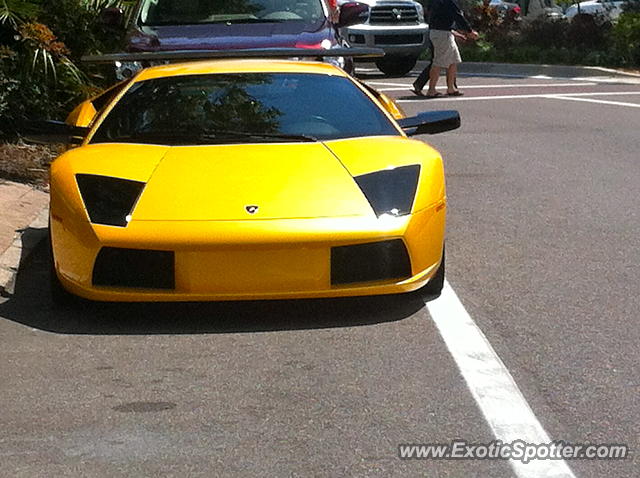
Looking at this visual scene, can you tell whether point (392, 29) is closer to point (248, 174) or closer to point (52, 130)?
point (52, 130)

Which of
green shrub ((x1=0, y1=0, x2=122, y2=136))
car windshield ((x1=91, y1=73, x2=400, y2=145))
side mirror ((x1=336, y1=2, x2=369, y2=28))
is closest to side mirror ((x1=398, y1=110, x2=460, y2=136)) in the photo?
car windshield ((x1=91, y1=73, x2=400, y2=145))

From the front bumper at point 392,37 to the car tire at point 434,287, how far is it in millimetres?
18166

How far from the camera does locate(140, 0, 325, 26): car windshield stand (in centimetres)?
1284

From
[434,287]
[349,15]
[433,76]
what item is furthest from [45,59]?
[433,76]

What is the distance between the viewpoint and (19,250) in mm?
8031

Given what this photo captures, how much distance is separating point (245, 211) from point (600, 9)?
112 feet

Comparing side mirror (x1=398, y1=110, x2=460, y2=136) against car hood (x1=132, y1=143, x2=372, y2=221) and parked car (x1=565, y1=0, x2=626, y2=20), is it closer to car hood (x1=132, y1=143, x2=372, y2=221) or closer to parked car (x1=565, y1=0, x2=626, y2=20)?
car hood (x1=132, y1=143, x2=372, y2=221)

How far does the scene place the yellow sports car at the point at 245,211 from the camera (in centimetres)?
632

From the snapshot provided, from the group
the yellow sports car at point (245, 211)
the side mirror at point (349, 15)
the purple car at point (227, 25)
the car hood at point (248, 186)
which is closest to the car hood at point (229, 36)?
the purple car at point (227, 25)

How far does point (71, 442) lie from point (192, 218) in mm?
1805

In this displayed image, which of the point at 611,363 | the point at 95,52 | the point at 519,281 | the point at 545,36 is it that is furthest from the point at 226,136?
the point at 545,36

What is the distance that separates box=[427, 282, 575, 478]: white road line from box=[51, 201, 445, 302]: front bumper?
0.45 m

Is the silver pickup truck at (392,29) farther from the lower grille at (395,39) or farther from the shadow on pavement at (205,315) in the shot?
the shadow on pavement at (205,315)

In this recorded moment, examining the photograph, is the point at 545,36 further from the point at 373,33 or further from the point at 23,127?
the point at 23,127
